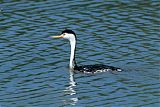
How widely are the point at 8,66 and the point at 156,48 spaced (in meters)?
5.63

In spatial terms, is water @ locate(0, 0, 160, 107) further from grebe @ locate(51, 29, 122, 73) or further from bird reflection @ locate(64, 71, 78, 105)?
grebe @ locate(51, 29, 122, 73)

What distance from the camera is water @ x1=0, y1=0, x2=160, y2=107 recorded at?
81.0 feet

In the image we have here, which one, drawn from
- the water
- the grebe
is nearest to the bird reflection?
the water

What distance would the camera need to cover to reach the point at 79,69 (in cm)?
2831

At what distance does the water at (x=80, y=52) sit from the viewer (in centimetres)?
Answer: 2469

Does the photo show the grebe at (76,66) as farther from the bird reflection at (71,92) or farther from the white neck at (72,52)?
the bird reflection at (71,92)

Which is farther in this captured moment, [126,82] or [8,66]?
[8,66]

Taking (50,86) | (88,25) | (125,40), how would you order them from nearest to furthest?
(50,86), (125,40), (88,25)

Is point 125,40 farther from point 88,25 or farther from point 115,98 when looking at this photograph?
point 115,98

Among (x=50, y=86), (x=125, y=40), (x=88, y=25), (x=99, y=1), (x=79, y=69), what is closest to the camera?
(x=50, y=86)

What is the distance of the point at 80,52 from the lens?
99.1ft

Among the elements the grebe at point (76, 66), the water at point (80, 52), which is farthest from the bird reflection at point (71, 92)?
the grebe at point (76, 66)

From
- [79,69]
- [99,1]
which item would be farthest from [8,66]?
[99,1]

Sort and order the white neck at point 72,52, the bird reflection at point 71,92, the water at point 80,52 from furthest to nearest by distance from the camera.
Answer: the white neck at point 72,52
the water at point 80,52
the bird reflection at point 71,92
